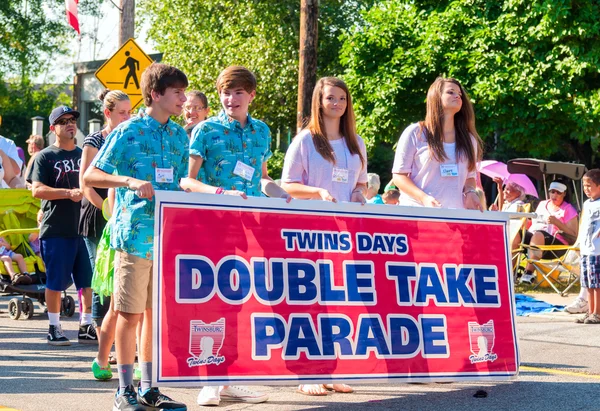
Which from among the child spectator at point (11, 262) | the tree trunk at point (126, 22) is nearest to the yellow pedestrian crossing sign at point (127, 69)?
the tree trunk at point (126, 22)

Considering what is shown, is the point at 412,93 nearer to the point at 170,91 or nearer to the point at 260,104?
the point at 260,104

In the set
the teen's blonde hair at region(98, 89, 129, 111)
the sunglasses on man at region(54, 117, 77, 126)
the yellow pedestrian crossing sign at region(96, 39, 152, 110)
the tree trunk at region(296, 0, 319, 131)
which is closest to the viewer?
the teen's blonde hair at region(98, 89, 129, 111)

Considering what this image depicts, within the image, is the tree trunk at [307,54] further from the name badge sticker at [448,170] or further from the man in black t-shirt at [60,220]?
the name badge sticker at [448,170]

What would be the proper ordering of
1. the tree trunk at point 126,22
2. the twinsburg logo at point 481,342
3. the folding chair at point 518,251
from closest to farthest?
1. the twinsburg logo at point 481,342
2. the folding chair at point 518,251
3. the tree trunk at point 126,22

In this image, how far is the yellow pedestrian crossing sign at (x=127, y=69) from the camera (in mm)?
13844

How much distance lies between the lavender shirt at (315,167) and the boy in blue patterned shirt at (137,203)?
1191 millimetres

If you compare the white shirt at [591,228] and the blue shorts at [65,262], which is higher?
the white shirt at [591,228]

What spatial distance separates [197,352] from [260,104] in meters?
32.6

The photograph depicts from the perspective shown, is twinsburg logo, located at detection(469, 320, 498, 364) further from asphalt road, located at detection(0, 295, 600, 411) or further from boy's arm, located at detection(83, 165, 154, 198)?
boy's arm, located at detection(83, 165, 154, 198)

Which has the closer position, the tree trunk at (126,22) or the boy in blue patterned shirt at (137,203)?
the boy in blue patterned shirt at (137,203)

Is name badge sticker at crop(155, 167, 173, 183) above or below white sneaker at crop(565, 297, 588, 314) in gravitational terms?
above

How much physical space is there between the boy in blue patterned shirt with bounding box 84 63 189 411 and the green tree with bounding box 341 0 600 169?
62.5 ft

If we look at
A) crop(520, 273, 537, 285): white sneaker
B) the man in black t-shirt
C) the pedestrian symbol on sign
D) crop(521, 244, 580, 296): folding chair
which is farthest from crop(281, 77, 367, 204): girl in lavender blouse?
crop(520, 273, 537, 285): white sneaker

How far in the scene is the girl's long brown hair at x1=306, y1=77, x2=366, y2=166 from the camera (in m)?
6.72
